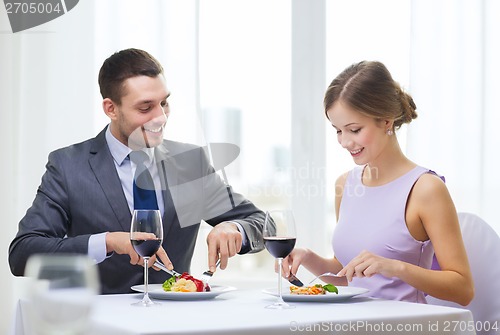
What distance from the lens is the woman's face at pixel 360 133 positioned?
219 cm

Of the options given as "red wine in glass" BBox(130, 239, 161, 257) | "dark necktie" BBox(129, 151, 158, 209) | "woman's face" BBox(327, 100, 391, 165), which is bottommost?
"red wine in glass" BBox(130, 239, 161, 257)

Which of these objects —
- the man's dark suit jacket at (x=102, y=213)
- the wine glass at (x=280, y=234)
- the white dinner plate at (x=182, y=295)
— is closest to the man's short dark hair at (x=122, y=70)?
the man's dark suit jacket at (x=102, y=213)

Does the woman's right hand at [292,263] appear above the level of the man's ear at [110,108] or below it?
below

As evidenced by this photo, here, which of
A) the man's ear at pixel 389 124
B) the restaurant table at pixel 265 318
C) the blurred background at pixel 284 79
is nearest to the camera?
the restaurant table at pixel 265 318

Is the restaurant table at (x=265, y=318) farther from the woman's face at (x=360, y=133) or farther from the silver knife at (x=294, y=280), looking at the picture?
the woman's face at (x=360, y=133)

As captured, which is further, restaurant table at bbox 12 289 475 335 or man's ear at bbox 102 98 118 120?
man's ear at bbox 102 98 118 120

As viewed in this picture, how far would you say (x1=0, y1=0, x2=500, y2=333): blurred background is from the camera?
10.8ft

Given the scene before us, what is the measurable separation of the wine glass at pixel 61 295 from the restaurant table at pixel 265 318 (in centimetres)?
45

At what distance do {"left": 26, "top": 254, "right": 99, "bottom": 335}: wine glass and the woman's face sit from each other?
56.9 inches

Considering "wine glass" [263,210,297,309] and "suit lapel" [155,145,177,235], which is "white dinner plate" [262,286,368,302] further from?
"suit lapel" [155,145,177,235]

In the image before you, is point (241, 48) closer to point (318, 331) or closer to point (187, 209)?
point (187, 209)

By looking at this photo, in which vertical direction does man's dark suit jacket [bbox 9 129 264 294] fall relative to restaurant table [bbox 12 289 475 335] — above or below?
above

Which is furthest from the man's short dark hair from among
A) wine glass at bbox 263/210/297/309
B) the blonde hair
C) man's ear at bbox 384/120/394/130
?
wine glass at bbox 263/210/297/309

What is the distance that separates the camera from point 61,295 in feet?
2.72
